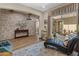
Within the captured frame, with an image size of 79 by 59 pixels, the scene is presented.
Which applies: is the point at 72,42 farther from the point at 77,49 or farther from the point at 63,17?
the point at 63,17

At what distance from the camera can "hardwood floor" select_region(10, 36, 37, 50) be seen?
1.93 m

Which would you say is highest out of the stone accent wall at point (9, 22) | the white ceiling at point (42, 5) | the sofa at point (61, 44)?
the white ceiling at point (42, 5)

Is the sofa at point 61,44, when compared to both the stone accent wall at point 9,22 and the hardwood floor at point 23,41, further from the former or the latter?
the stone accent wall at point 9,22

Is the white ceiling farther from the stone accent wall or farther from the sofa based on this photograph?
the sofa

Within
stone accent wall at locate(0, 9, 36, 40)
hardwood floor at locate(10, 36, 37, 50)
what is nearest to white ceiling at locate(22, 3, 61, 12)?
stone accent wall at locate(0, 9, 36, 40)

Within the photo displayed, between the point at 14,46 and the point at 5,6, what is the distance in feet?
2.39

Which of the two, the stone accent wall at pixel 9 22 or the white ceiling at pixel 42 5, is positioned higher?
the white ceiling at pixel 42 5

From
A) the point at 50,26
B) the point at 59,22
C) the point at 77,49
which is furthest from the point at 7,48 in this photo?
the point at 77,49

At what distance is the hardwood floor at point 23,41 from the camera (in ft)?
6.32

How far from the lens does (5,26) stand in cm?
187

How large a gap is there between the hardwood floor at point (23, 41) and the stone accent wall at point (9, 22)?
0.32ft

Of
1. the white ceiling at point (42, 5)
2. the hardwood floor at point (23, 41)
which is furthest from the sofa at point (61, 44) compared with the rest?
the white ceiling at point (42, 5)

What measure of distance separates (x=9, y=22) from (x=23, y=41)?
0.43 m

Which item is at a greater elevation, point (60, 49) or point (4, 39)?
point (4, 39)
